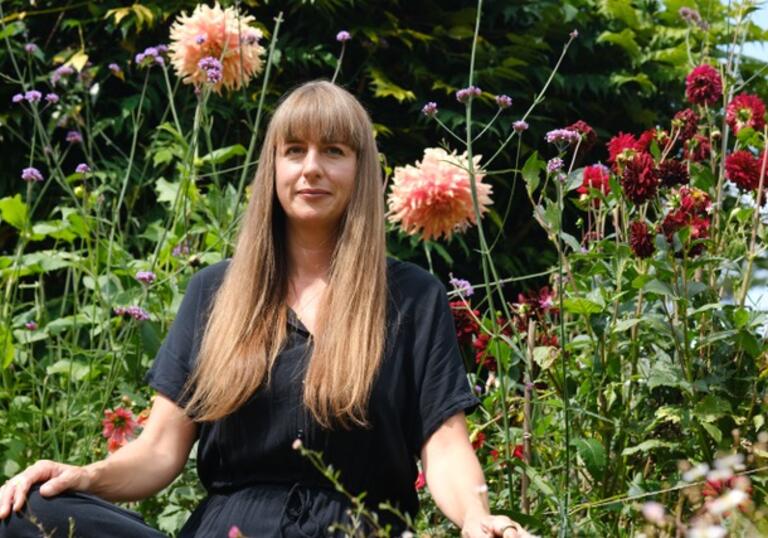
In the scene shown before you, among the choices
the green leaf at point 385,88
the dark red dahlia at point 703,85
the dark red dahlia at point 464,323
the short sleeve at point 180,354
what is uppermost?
the dark red dahlia at point 703,85

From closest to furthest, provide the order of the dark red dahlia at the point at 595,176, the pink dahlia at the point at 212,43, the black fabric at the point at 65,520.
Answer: the black fabric at the point at 65,520 → the dark red dahlia at the point at 595,176 → the pink dahlia at the point at 212,43

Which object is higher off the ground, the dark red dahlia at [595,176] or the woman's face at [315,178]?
the woman's face at [315,178]

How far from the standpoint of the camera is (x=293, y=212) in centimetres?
215

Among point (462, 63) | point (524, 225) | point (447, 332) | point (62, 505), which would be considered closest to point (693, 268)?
point (447, 332)

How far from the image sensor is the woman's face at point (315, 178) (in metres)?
2.12

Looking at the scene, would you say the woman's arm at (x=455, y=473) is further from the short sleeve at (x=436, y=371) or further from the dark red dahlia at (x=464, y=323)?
the dark red dahlia at (x=464, y=323)

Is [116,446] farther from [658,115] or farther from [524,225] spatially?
[658,115]

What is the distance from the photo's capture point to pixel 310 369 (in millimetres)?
2078

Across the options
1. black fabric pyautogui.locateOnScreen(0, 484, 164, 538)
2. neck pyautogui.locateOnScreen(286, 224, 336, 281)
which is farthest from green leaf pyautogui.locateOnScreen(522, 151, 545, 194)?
black fabric pyautogui.locateOnScreen(0, 484, 164, 538)

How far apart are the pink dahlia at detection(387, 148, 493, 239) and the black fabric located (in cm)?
92

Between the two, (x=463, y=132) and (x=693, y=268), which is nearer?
(x=693, y=268)

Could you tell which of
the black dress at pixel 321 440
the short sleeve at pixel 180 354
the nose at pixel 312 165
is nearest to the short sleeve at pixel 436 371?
the black dress at pixel 321 440

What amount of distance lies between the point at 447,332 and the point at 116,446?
2.73 ft

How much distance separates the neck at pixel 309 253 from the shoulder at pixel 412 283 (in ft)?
0.39
